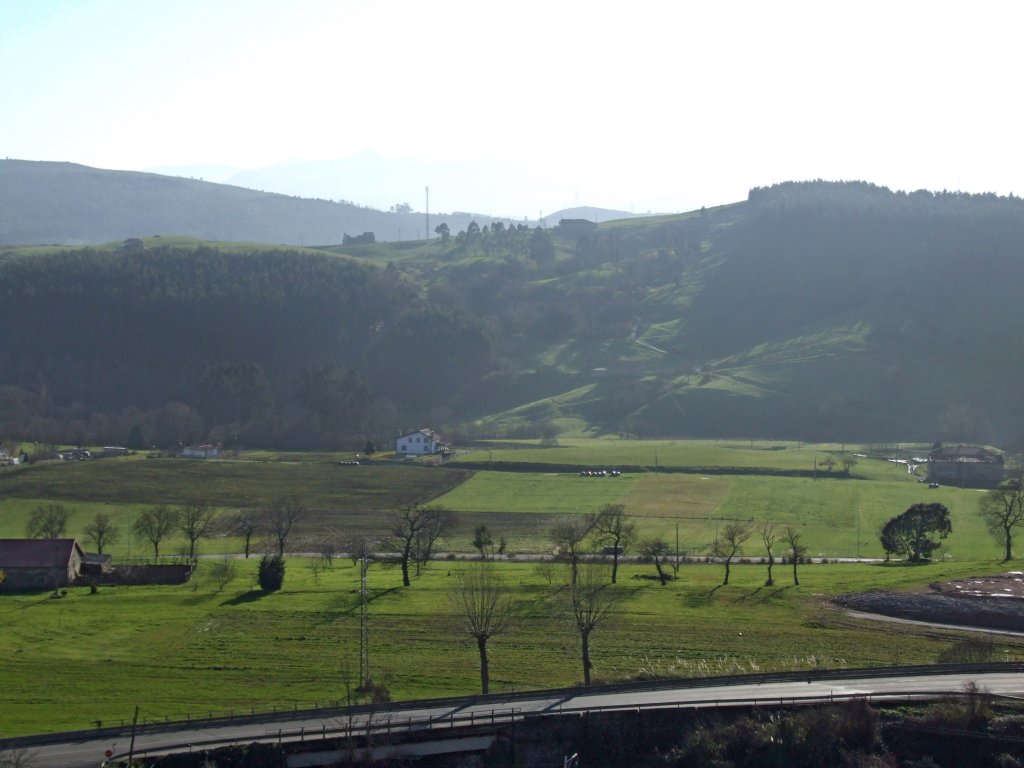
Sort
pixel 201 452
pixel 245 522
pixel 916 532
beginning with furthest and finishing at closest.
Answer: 1. pixel 201 452
2. pixel 245 522
3. pixel 916 532

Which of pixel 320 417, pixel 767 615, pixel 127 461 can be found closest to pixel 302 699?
pixel 767 615

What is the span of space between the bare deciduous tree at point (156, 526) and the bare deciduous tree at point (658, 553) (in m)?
24.7

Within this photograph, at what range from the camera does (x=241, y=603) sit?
45562mm

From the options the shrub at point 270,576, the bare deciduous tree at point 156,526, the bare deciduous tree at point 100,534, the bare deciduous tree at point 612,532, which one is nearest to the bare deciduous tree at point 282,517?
the bare deciduous tree at point 156,526

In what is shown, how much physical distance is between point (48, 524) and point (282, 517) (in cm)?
1253

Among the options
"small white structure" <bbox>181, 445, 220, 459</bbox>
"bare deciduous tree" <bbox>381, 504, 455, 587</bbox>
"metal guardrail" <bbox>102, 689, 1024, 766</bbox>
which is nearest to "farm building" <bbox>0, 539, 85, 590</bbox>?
"bare deciduous tree" <bbox>381, 504, 455, 587</bbox>

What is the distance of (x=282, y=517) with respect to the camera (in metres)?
66.2

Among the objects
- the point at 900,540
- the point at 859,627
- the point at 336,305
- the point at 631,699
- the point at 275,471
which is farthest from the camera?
the point at 336,305

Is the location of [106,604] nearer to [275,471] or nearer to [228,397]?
[275,471]

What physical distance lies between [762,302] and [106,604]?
435ft

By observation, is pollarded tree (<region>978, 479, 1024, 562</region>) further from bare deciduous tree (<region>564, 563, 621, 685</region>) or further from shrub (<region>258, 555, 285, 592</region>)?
shrub (<region>258, 555, 285, 592</region>)

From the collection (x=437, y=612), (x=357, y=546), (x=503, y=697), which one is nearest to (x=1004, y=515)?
(x=437, y=612)

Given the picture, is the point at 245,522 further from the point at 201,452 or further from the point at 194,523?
the point at 201,452

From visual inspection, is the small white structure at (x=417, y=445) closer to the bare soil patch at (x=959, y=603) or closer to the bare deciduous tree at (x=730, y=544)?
the bare deciduous tree at (x=730, y=544)
